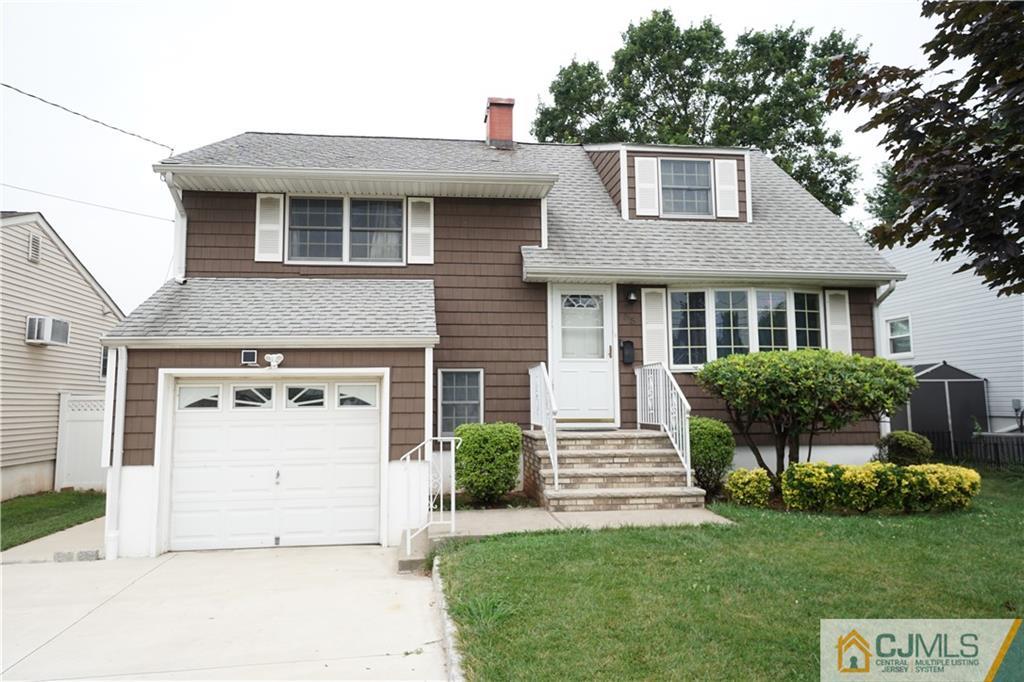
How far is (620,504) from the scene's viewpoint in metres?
7.77

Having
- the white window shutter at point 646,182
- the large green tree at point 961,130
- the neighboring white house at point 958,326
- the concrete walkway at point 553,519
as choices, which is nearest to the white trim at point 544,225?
the white window shutter at point 646,182

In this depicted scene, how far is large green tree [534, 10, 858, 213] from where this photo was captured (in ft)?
68.3

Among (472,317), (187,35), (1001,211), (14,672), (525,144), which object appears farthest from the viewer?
(525,144)

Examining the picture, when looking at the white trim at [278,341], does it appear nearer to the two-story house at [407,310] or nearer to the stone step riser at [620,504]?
the two-story house at [407,310]

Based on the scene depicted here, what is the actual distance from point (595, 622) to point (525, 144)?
10500 mm

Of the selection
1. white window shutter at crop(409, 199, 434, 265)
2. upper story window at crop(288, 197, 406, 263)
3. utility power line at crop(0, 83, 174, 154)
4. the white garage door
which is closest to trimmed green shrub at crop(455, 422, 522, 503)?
the white garage door

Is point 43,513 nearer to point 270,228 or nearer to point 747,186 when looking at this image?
point 270,228

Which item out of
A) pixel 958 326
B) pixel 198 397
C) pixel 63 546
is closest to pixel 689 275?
pixel 198 397

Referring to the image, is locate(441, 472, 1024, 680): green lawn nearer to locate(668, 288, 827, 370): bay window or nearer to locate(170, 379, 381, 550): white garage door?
locate(170, 379, 381, 550): white garage door

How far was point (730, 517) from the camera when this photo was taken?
7234 millimetres

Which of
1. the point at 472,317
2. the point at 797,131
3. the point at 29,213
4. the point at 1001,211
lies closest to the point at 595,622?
the point at 1001,211

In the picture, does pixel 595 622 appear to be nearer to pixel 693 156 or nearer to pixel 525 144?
pixel 693 156

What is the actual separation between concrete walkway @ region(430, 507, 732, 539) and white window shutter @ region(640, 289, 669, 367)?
116 inches

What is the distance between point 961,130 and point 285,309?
7.42m
